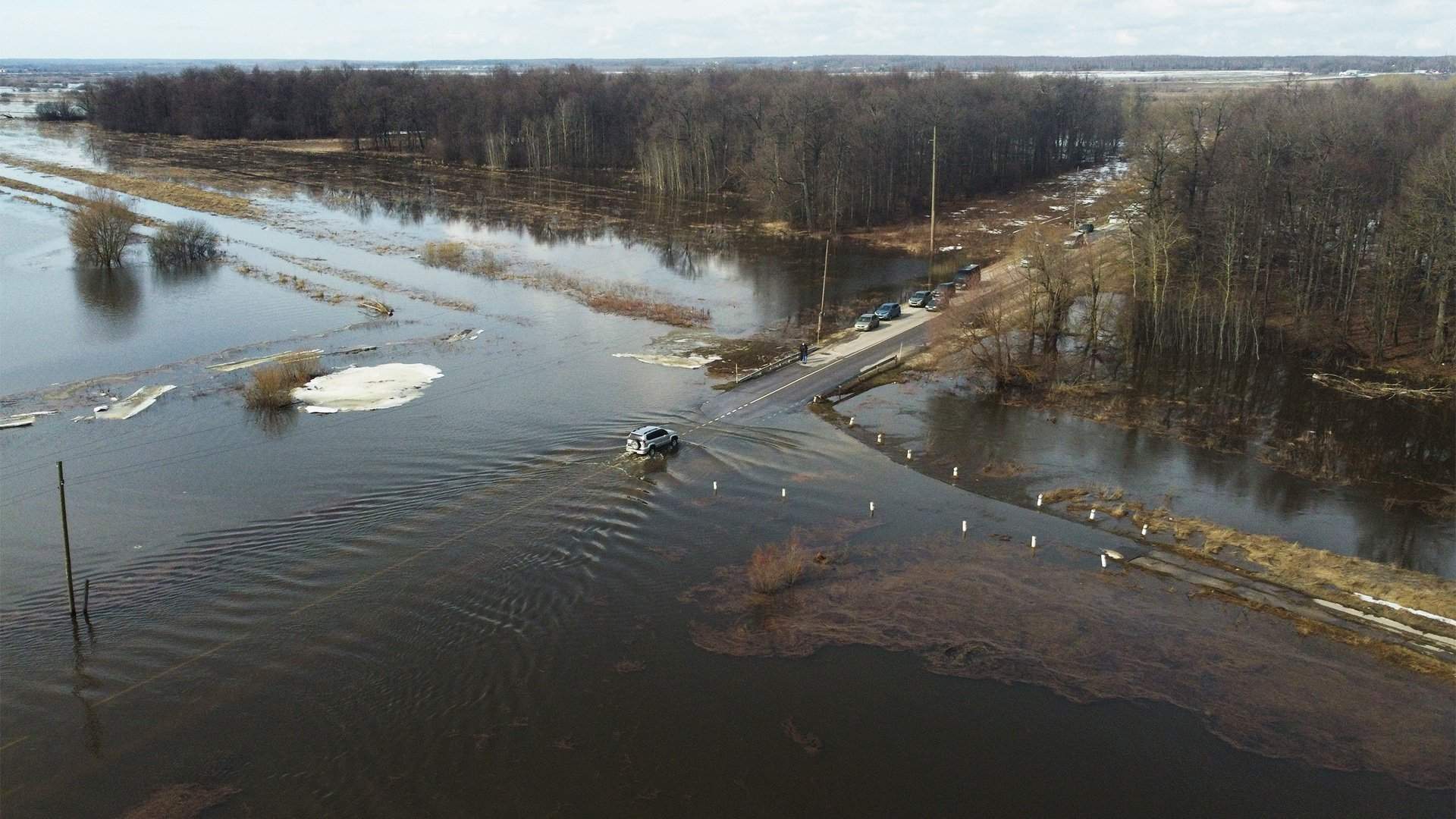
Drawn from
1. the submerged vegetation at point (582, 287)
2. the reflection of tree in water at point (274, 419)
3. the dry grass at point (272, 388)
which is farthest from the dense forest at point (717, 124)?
the reflection of tree in water at point (274, 419)

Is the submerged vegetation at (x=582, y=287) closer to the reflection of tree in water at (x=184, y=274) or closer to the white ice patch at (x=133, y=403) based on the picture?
the reflection of tree in water at (x=184, y=274)

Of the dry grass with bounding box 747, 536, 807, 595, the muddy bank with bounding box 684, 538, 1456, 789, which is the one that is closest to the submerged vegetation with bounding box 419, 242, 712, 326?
the dry grass with bounding box 747, 536, 807, 595

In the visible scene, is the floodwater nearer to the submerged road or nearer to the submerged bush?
the submerged road

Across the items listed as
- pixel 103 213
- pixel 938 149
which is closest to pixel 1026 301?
pixel 938 149

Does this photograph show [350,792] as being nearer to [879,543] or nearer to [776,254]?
[879,543]

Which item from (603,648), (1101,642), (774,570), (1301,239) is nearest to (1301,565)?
(1101,642)

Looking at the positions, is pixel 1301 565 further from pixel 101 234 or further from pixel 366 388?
pixel 101 234

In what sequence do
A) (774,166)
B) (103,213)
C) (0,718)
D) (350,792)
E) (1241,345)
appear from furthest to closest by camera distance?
(774,166) → (103,213) → (1241,345) → (0,718) → (350,792)
